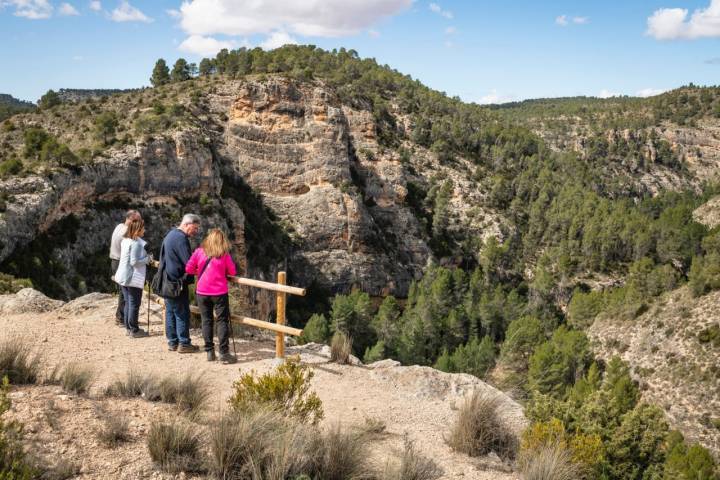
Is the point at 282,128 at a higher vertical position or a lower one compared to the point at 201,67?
lower

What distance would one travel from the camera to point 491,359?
37.4m

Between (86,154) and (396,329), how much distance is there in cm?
2748

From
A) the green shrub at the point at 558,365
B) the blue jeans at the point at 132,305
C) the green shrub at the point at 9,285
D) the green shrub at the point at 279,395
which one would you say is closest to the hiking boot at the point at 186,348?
the blue jeans at the point at 132,305

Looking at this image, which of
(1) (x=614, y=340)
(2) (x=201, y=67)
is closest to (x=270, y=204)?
(2) (x=201, y=67)

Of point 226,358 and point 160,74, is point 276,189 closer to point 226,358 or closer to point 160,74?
point 160,74

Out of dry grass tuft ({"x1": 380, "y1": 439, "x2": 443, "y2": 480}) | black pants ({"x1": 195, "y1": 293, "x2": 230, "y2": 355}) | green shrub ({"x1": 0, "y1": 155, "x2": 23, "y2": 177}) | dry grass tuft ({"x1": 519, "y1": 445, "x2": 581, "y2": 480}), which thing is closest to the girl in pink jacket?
black pants ({"x1": 195, "y1": 293, "x2": 230, "y2": 355})

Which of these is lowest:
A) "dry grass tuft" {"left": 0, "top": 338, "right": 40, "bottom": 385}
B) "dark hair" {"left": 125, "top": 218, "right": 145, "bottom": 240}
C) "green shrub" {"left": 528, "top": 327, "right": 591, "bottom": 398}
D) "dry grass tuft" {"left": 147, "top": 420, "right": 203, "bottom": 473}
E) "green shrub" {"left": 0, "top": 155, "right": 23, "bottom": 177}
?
"green shrub" {"left": 528, "top": 327, "right": 591, "bottom": 398}

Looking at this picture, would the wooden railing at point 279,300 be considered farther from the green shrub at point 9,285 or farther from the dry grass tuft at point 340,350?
the green shrub at point 9,285

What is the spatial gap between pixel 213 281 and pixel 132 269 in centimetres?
239

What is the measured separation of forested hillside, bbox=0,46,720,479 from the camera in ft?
114

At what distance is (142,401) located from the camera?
18.7 feet

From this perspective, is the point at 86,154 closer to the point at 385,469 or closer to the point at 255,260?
the point at 255,260

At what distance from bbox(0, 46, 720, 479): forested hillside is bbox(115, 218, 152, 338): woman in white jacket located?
1188 cm

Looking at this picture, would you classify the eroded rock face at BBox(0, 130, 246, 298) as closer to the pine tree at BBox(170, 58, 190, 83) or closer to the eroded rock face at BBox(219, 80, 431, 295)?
the eroded rock face at BBox(219, 80, 431, 295)
